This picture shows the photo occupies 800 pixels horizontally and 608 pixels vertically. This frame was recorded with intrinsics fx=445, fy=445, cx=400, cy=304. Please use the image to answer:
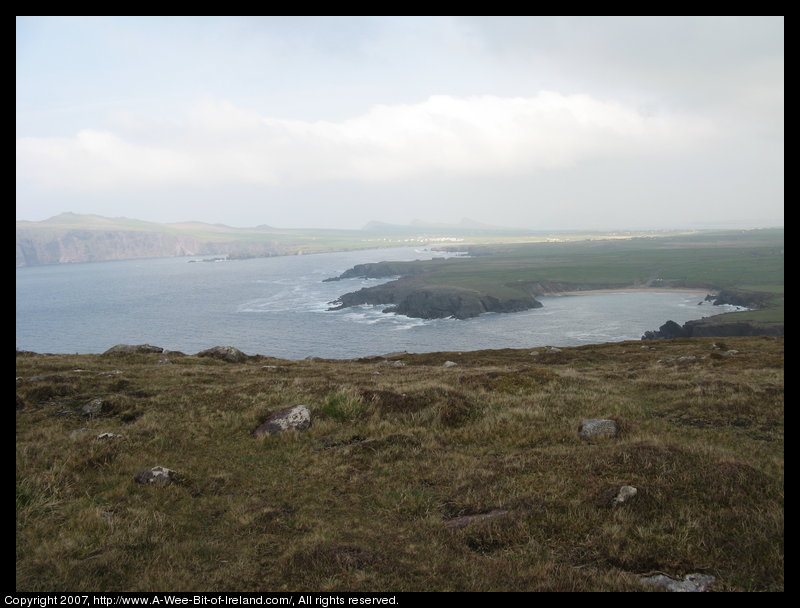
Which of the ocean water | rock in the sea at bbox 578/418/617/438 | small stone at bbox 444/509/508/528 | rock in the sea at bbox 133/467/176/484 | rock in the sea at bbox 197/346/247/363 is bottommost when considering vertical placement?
the ocean water

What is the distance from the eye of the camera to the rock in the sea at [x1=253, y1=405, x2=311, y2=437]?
51.6ft

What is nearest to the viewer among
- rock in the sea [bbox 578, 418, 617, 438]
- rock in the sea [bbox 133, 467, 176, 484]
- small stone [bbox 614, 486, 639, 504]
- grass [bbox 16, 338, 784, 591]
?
grass [bbox 16, 338, 784, 591]

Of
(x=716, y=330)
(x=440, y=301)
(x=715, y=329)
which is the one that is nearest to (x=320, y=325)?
(x=440, y=301)

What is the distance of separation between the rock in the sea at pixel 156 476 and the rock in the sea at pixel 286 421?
12.3ft

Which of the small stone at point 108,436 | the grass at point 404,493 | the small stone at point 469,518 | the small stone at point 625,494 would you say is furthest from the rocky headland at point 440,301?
the small stone at point 469,518

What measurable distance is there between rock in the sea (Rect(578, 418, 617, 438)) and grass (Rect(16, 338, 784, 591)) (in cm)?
42

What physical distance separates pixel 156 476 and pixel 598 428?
12864 millimetres

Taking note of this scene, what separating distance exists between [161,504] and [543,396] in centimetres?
1472

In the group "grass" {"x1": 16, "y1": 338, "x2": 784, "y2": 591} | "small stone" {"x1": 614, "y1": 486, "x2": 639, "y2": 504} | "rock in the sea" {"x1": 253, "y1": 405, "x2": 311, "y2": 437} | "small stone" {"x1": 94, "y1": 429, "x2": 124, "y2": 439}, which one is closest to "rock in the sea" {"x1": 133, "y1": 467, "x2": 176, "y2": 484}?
"grass" {"x1": 16, "y1": 338, "x2": 784, "y2": 591}

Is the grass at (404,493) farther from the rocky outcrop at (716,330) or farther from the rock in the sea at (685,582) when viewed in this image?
the rocky outcrop at (716,330)

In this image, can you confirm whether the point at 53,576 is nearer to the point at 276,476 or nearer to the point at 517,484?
the point at 276,476

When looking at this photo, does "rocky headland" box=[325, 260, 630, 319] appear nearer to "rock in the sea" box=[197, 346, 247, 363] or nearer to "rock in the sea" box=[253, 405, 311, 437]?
"rock in the sea" box=[197, 346, 247, 363]

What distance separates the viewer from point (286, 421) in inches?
632

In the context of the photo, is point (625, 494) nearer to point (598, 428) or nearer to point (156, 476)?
point (598, 428)
